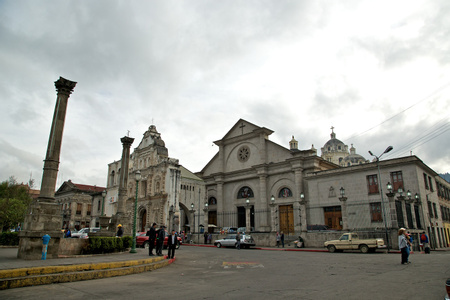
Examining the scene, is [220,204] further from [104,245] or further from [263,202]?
[104,245]

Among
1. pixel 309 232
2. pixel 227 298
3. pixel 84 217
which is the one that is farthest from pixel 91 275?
pixel 84 217

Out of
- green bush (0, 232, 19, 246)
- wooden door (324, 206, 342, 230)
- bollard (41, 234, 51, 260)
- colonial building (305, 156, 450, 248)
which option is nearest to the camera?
bollard (41, 234, 51, 260)

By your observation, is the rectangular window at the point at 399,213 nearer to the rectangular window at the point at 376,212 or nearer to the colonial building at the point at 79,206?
the rectangular window at the point at 376,212

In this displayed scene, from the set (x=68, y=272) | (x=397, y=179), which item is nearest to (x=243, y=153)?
(x=397, y=179)

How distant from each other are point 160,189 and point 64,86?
28590mm

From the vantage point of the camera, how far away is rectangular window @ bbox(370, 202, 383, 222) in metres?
27.9

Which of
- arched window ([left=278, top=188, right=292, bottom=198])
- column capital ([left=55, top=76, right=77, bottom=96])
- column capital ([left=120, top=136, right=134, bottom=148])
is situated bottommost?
arched window ([left=278, top=188, right=292, bottom=198])

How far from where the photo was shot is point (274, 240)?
27.2m

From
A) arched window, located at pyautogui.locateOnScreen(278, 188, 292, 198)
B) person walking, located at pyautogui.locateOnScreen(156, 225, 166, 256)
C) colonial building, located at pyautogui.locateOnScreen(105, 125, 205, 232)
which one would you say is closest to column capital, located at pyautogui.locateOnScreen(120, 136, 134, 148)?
person walking, located at pyautogui.locateOnScreen(156, 225, 166, 256)

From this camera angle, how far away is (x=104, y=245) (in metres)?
14.6

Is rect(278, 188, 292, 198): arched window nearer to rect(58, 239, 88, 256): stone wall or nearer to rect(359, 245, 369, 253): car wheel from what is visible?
rect(359, 245, 369, 253): car wheel

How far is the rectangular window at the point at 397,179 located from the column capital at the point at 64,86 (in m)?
27.3

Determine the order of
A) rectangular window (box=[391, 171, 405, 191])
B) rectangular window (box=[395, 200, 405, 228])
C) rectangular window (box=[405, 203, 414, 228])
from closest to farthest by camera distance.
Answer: rectangular window (box=[395, 200, 405, 228]) < rectangular window (box=[405, 203, 414, 228]) < rectangular window (box=[391, 171, 405, 191])

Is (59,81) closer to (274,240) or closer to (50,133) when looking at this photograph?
(50,133)
